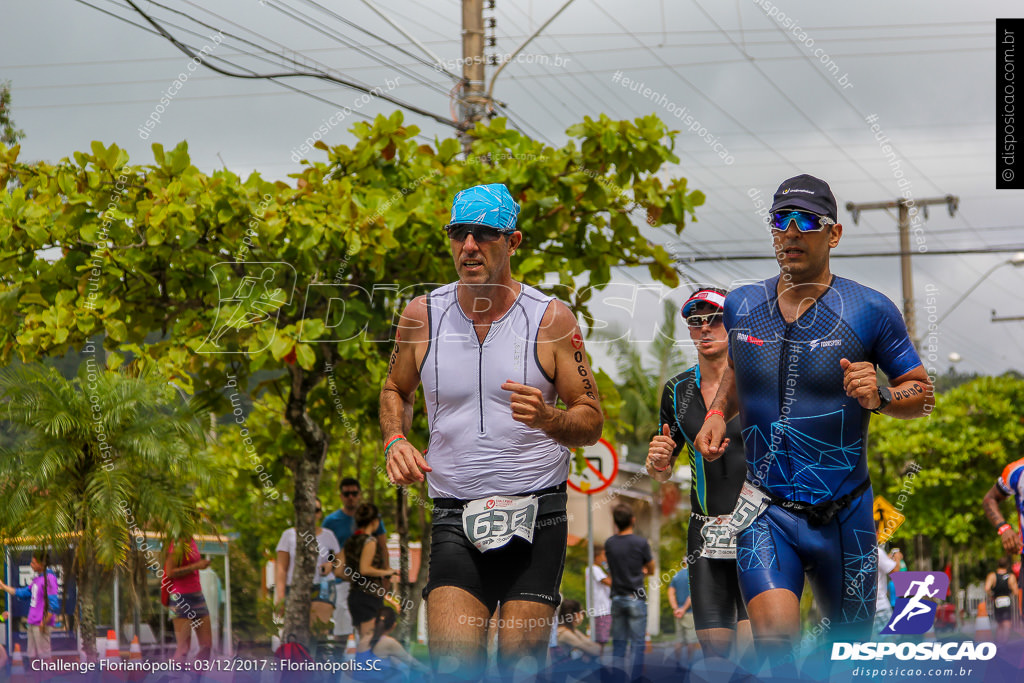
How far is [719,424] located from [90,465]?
4.79m

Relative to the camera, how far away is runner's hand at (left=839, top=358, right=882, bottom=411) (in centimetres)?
381

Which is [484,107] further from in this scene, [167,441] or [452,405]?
[452,405]

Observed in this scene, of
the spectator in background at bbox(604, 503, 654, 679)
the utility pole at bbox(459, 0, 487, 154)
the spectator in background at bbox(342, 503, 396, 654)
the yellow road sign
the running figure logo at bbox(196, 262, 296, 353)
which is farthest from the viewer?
the utility pole at bbox(459, 0, 487, 154)

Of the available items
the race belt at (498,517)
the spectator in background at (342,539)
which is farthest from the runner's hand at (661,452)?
the spectator in background at (342,539)

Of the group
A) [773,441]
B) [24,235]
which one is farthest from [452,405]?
[24,235]

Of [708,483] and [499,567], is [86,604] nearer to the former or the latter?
[708,483]

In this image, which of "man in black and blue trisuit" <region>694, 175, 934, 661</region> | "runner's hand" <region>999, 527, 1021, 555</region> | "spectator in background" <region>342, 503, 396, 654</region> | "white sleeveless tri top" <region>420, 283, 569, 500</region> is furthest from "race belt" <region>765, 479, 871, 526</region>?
"spectator in background" <region>342, 503, 396, 654</region>

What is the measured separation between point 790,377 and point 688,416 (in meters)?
1.93

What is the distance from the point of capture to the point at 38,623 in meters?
7.51

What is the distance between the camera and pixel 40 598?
294 inches

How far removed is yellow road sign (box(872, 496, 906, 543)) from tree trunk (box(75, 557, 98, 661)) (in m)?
4.98

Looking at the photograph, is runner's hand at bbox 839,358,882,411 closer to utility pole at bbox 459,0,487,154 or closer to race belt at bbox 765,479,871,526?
race belt at bbox 765,479,871,526

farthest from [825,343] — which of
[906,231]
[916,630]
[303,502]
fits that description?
[906,231]

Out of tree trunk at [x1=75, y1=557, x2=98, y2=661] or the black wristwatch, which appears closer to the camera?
the black wristwatch
